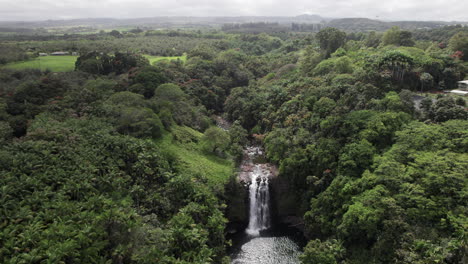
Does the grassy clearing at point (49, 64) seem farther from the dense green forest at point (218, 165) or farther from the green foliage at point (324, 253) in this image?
the green foliage at point (324, 253)

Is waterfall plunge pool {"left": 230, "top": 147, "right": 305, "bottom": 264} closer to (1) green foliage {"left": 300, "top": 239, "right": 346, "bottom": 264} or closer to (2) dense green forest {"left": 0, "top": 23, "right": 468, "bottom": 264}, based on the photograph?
(2) dense green forest {"left": 0, "top": 23, "right": 468, "bottom": 264}

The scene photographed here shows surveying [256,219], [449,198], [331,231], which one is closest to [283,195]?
[256,219]

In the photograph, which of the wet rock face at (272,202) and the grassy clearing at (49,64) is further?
the grassy clearing at (49,64)

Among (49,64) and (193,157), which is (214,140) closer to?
(193,157)

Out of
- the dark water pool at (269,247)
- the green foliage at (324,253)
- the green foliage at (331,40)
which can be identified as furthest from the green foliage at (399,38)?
the green foliage at (324,253)

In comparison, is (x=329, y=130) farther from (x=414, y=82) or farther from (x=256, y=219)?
(x=414, y=82)

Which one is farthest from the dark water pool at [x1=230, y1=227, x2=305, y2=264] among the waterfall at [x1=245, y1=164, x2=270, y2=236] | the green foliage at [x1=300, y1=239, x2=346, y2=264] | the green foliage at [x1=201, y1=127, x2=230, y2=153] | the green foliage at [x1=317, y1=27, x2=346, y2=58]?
the green foliage at [x1=317, y1=27, x2=346, y2=58]
